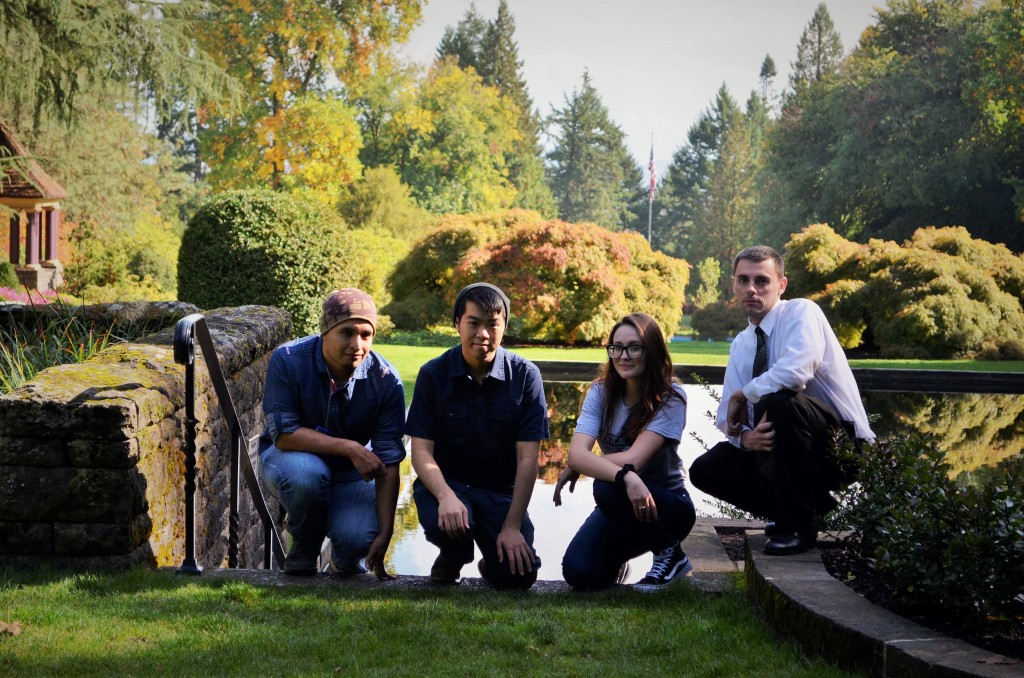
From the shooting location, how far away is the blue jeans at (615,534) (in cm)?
381

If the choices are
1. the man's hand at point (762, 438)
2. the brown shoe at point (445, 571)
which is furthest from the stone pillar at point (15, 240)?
the man's hand at point (762, 438)

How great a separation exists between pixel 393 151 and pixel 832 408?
35.3 meters

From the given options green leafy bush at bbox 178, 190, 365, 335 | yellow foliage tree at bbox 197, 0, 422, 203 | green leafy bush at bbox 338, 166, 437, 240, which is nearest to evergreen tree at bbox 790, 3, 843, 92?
green leafy bush at bbox 338, 166, 437, 240

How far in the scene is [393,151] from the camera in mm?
37906

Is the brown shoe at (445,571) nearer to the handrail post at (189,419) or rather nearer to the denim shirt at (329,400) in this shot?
the denim shirt at (329,400)

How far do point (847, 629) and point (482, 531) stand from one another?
1.68m

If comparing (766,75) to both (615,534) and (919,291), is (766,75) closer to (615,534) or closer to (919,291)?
(919,291)

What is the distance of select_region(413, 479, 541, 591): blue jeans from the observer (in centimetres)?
381

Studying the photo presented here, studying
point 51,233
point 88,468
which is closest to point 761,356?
point 88,468

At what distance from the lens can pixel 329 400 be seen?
4.03m

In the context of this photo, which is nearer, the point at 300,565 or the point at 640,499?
the point at 640,499

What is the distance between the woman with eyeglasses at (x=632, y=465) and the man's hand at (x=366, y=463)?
698mm

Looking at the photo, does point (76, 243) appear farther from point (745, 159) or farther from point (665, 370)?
point (745, 159)

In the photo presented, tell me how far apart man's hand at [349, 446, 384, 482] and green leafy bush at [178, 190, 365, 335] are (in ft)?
27.5
